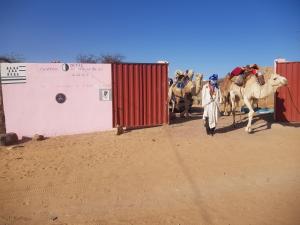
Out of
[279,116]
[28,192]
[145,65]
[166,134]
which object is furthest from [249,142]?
[28,192]

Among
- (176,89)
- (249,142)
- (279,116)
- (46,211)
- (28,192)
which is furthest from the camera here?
(176,89)

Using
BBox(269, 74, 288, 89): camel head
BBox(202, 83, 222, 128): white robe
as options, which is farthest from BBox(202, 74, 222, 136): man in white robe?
BBox(269, 74, 288, 89): camel head

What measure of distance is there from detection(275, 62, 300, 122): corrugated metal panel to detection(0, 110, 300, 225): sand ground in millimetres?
2352

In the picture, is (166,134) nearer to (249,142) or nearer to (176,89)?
(249,142)

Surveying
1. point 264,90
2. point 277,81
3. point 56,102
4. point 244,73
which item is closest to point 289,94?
point 244,73

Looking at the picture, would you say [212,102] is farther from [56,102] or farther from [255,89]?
[56,102]

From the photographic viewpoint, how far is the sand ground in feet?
15.7

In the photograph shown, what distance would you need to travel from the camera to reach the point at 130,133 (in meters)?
11.0

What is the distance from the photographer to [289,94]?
12.2 meters

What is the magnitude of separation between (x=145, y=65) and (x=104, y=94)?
1.95 meters

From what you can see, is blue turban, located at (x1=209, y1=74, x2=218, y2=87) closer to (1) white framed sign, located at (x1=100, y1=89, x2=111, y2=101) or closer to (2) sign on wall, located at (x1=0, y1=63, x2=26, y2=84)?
(1) white framed sign, located at (x1=100, y1=89, x2=111, y2=101)

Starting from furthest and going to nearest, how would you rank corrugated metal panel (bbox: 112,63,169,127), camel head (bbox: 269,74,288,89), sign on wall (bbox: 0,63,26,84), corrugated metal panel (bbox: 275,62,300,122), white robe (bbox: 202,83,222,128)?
corrugated metal panel (bbox: 275,62,300,122)
corrugated metal panel (bbox: 112,63,169,127)
sign on wall (bbox: 0,63,26,84)
white robe (bbox: 202,83,222,128)
camel head (bbox: 269,74,288,89)

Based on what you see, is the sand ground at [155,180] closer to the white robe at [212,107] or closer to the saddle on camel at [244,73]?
the white robe at [212,107]

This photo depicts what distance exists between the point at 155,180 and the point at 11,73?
21.9 feet
